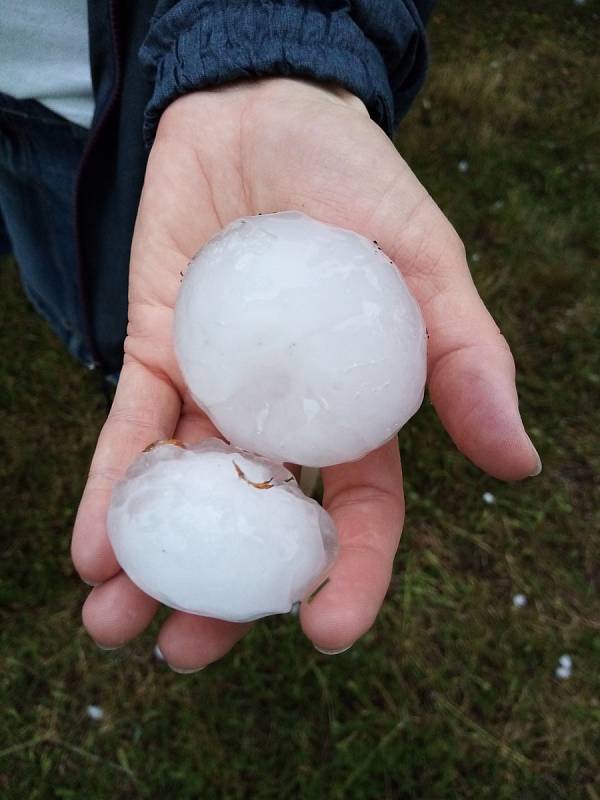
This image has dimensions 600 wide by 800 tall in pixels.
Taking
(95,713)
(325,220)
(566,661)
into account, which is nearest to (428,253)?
(325,220)

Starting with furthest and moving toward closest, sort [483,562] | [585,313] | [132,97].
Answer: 1. [585,313]
2. [483,562]
3. [132,97]

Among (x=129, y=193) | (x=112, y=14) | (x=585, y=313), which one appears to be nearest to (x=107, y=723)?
(x=129, y=193)

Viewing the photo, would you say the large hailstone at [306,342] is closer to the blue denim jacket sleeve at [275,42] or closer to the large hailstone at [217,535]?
the large hailstone at [217,535]

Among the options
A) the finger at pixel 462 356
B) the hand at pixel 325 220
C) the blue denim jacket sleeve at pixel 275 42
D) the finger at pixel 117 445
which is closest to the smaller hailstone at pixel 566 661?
the hand at pixel 325 220

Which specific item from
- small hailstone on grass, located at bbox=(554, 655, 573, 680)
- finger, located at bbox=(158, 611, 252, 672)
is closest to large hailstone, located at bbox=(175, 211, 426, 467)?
finger, located at bbox=(158, 611, 252, 672)

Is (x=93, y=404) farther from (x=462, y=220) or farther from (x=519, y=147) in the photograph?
(x=519, y=147)

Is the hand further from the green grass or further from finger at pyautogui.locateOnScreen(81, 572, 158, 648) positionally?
the green grass
